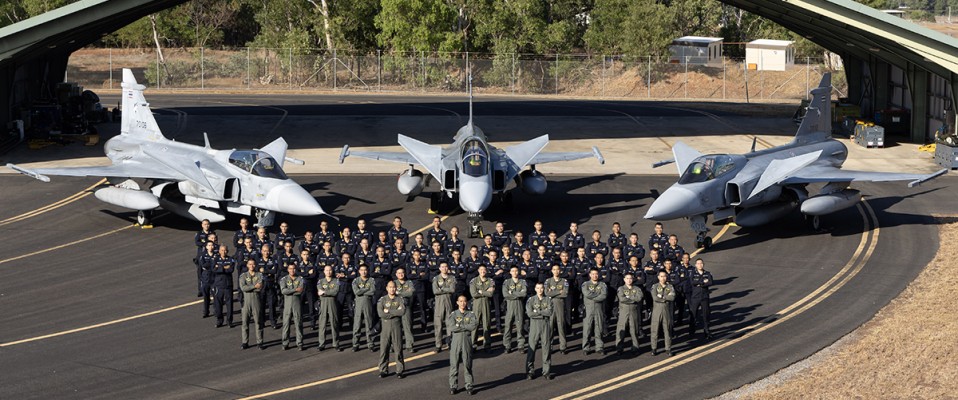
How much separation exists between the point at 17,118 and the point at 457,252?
98.4 feet

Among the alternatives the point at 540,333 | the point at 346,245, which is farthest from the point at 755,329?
the point at 346,245

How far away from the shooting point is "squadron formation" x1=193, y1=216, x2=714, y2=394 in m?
18.3

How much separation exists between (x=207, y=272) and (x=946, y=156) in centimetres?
2705

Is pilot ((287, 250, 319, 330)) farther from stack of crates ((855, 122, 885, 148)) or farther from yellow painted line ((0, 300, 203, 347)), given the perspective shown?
stack of crates ((855, 122, 885, 148))

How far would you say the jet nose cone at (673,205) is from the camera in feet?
86.1

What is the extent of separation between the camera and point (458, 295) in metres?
20.5

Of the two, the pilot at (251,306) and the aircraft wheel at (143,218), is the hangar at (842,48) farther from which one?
the pilot at (251,306)

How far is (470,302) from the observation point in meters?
20.5

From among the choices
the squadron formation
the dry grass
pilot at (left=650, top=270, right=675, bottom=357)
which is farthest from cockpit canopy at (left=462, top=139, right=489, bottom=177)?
the dry grass

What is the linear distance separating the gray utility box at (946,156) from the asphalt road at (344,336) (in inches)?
152

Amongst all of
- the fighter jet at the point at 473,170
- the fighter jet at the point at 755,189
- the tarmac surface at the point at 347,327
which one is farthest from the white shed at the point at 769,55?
the fighter jet at the point at 755,189

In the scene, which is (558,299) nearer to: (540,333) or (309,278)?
(540,333)

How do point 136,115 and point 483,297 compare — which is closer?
point 483,297

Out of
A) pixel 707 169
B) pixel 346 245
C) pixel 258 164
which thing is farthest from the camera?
pixel 258 164
